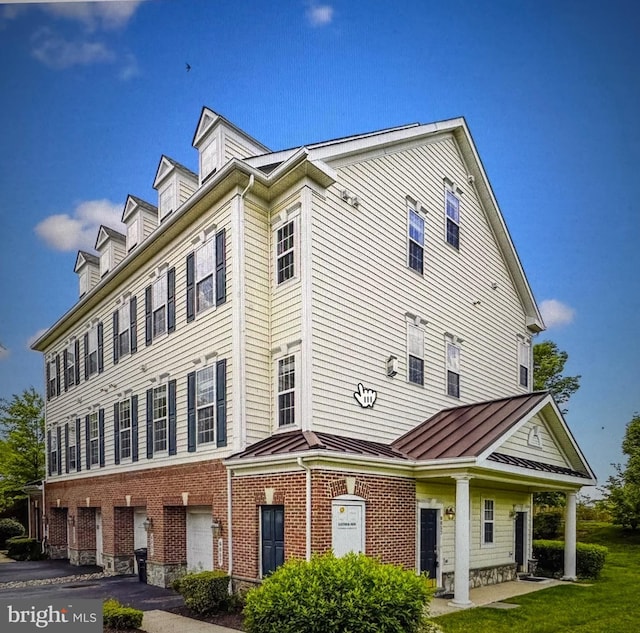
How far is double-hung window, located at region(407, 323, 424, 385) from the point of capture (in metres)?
11.2

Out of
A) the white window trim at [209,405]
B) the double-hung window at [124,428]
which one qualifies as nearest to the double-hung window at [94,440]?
the double-hung window at [124,428]

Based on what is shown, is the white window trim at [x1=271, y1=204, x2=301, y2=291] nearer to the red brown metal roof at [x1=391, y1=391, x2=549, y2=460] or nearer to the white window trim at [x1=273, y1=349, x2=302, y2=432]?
the white window trim at [x1=273, y1=349, x2=302, y2=432]

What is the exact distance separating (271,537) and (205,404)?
2.65 meters

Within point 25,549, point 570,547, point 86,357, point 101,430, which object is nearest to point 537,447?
point 570,547

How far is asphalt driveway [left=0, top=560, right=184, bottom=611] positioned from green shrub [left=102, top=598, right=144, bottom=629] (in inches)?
52.4

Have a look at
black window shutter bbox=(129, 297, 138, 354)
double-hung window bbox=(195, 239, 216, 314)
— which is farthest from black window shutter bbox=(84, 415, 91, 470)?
double-hung window bbox=(195, 239, 216, 314)

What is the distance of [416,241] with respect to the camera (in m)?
11.8

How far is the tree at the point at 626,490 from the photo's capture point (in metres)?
10.9

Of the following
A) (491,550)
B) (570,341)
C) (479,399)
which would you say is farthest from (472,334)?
(491,550)

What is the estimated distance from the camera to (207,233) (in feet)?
35.0

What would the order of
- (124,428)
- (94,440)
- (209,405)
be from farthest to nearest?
1. (94,440)
2. (124,428)
3. (209,405)

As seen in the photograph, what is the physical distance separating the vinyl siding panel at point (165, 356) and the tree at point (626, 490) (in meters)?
6.81

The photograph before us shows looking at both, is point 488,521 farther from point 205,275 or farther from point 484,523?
point 205,275

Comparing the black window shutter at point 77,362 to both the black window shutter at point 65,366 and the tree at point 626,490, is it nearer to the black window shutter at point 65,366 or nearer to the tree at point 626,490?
the black window shutter at point 65,366
